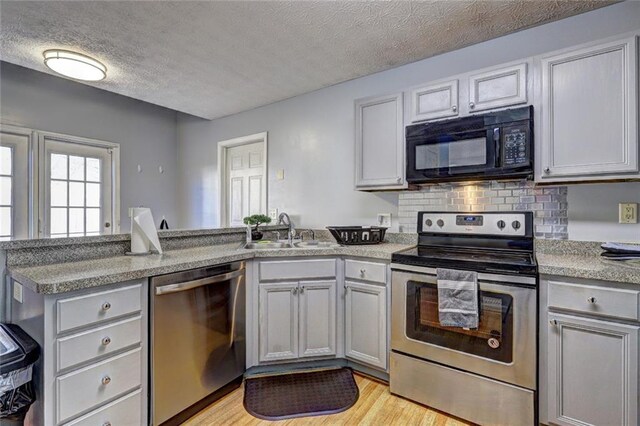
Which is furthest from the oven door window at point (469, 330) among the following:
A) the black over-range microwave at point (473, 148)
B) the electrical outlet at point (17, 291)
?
the electrical outlet at point (17, 291)

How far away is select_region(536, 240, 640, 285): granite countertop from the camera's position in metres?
1.41

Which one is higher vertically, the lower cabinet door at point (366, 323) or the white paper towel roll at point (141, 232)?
the white paper towel roll at point (141, 232)

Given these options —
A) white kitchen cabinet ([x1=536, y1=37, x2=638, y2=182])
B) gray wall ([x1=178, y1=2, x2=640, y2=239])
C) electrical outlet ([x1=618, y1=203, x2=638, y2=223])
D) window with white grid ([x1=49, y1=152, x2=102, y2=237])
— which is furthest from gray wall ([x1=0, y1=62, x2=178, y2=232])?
electrical outlet ([x1=618, y1=203, x2=638, y2=223])

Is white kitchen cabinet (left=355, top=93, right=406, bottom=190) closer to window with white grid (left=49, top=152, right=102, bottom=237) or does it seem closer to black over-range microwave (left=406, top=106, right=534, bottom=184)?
black over-range microwave (left=406, top=106, right=534, bottom=184)

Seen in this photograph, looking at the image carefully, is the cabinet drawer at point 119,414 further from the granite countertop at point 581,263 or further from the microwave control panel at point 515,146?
the microwave control panel at point 515,146

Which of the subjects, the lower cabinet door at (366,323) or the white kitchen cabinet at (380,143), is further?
the white kitchen cabinet at (380,143)

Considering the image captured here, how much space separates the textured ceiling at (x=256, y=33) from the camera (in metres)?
1.90

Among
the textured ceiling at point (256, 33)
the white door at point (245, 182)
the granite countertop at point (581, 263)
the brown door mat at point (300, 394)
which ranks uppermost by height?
the textured ceiling at point (256, 33)

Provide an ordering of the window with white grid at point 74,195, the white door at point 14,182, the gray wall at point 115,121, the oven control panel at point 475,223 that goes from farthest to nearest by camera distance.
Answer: the window with white grid at point 74,195 < the gray wall at point 115,121 < the white door at point 14,182 < the oven control panel at point 475,223

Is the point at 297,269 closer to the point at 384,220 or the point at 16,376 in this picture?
the point at 384,220

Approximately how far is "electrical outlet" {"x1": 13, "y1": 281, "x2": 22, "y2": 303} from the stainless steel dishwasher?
0.55m

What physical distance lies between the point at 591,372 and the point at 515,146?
121 cm

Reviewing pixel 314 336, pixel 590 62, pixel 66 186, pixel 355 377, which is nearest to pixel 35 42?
pixel 66 186

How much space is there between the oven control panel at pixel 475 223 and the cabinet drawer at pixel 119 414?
2093mm
